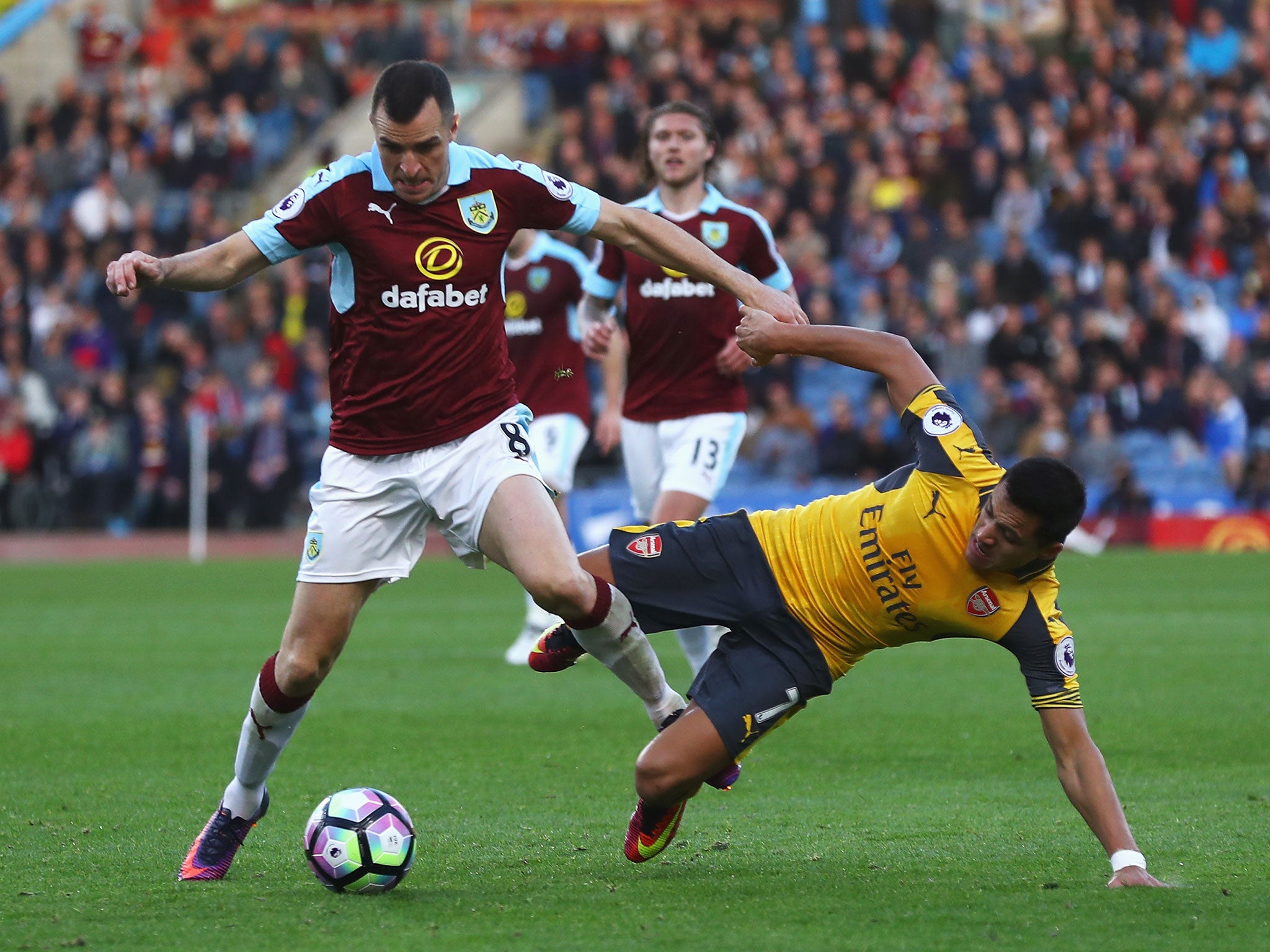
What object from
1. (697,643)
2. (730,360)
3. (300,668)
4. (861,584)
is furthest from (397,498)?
(730,360)

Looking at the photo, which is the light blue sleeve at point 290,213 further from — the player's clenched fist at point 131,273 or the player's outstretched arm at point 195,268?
the player's clenched fist at point 131,273

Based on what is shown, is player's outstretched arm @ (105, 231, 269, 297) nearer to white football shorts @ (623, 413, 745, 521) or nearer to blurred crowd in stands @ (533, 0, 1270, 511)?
white football shorts @ (623, 413, 745, 521)

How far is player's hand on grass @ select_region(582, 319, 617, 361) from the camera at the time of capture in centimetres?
943

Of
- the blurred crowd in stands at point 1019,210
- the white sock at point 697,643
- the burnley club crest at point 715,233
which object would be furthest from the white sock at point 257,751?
the blurred crowd in stands at point 1019,210

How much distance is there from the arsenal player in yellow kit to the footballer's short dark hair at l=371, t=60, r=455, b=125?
1246 millimetres

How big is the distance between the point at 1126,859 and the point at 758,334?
6.49ft

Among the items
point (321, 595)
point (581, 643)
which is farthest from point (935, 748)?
point (321, 595)

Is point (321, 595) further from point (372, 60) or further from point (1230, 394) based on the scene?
point (372, 60)

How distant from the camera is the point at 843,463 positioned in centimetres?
2033

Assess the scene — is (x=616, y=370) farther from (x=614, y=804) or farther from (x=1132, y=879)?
(x=1132, y=879)

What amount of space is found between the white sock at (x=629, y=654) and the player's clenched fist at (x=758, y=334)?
0.90 metres

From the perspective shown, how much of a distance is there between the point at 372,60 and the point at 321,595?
23070 millimetres

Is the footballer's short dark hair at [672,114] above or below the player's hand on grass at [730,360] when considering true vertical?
above

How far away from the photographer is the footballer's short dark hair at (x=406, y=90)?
5633 millimetres
